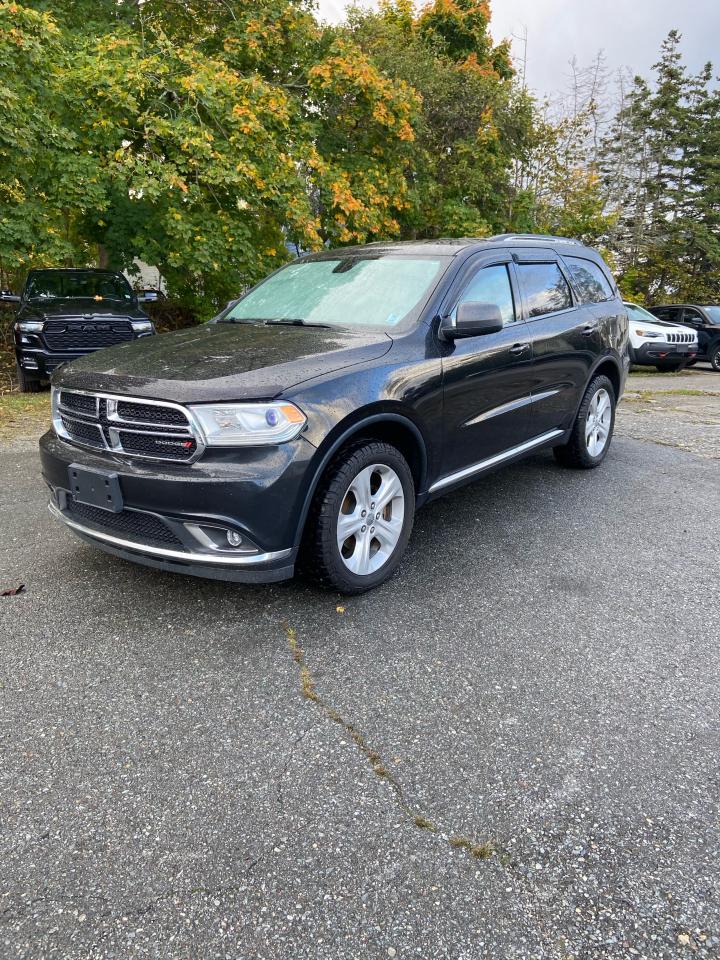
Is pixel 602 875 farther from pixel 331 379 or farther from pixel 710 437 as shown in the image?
pixel 710 437

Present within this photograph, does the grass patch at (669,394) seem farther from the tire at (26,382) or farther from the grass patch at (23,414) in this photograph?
the tire at (26,382)

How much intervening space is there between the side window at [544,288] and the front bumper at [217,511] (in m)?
2.44

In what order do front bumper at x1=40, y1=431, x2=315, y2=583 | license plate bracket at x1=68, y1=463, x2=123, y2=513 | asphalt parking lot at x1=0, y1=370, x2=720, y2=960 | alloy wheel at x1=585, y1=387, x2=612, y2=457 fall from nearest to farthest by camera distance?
asphalt parking lot at x1=0, y1=370, x2=720, y2=960 < front bumper at x1=40, y1=431, x2=315, y2=583 < license plate bracket at x1=68, y1=463, x2=123, y2=513 < alloy wheel at x1=585, y1=387, x2=612, y2=457

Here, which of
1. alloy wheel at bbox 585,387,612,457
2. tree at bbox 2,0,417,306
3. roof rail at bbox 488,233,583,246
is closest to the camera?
roof rail at bbox 488,233,583,246

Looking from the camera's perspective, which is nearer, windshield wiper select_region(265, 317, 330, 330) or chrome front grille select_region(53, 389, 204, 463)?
chrome front grille select_region(53, 389, 204, 463)

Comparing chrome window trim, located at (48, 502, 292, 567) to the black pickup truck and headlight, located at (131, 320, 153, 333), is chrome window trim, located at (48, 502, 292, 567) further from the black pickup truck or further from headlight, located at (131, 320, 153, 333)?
headlight, located at (131, 320, 153, 333)

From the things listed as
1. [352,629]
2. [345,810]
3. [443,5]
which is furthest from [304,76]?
[345,810]

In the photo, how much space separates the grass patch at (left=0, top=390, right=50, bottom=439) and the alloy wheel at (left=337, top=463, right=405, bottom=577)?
5268 mm

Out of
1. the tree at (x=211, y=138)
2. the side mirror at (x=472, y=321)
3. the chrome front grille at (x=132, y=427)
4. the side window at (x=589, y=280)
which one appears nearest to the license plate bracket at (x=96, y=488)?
the chrome front grille at (x=132, y=427)

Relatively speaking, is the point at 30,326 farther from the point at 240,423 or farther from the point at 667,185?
the point at 667,185

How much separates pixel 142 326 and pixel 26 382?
6.09 ft

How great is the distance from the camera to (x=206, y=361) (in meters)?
3.19

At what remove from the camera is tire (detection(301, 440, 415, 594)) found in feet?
10.2

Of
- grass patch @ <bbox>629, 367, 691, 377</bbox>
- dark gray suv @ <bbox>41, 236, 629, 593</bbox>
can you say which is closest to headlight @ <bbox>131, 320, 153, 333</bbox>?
dark gray suv @ <bbox>41, 236, 629, 593</bbox>
